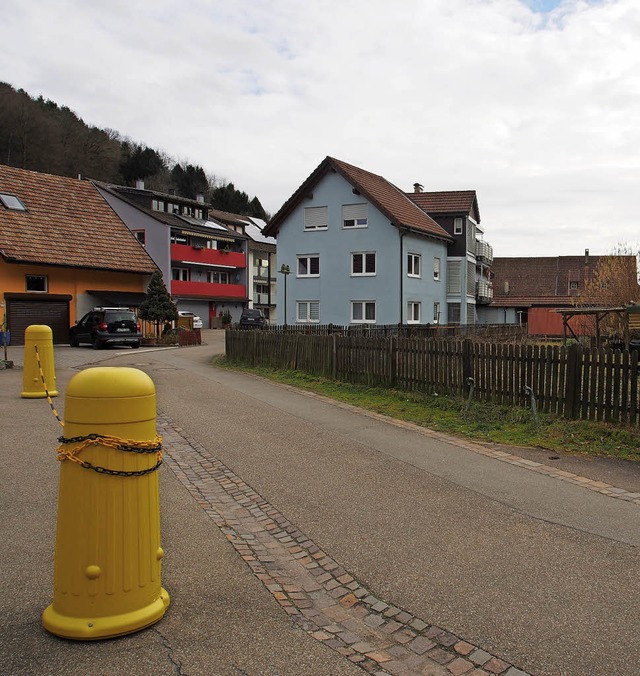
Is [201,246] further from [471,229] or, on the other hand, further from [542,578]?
[542,578]

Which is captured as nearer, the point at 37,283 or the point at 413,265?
the point at 37,283

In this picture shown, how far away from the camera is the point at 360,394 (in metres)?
13.6

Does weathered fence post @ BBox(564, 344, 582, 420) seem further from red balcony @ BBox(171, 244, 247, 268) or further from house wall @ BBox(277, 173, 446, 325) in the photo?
red balcony @ BBox(171, 244, 247, 268)

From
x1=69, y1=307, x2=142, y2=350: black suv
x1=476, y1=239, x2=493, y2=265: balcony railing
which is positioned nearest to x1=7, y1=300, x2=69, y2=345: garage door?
x1=69, y1=307, x2=142, y2=350: black suv

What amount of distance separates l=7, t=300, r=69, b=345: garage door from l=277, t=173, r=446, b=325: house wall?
43.4 ft

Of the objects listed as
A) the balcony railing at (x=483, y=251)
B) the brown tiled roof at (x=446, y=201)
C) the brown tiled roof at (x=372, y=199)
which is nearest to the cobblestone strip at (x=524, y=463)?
the brown tiled roof at (x=372, y=199)

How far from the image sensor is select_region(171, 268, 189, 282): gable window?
55.5 meters

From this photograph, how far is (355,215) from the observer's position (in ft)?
125

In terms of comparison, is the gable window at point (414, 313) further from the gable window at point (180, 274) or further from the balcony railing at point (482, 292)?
the gable window at point (180, 274)

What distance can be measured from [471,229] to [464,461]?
4052 centimetres

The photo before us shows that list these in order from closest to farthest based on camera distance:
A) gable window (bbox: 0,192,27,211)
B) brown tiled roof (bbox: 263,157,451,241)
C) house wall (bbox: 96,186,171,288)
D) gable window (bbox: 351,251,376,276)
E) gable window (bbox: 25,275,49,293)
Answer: gable window (bbox: 25,275,49,293)
gable window (bbox: 0,192,27,211)
brown tiled roof (bbox: 263,157,451,241)
gable window (bbox: 351,251,376,276)
house wall (bbox: 96,186,171,288)

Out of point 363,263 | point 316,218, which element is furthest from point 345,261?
point 316,218

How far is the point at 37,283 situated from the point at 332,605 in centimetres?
2793

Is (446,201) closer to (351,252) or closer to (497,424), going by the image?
(351,252)
